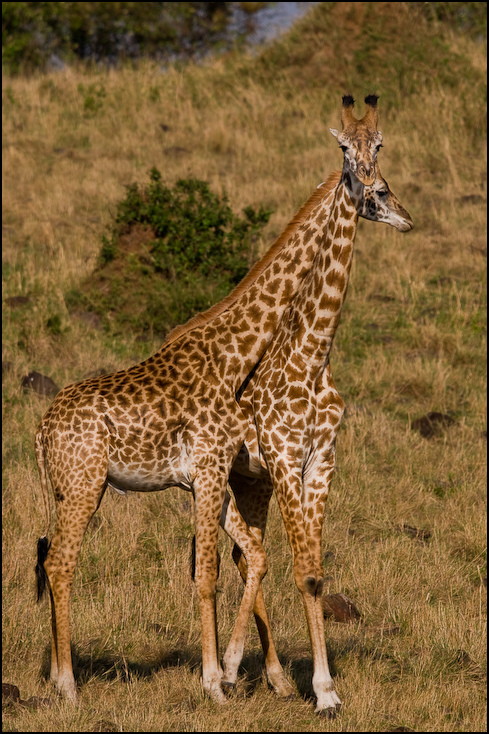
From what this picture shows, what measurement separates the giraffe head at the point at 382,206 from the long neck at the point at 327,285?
5 cm

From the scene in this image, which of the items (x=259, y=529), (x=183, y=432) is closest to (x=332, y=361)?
(x=259, y=529)

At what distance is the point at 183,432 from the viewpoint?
5.88 meters

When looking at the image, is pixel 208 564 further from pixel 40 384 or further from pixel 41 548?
pixel 40 384

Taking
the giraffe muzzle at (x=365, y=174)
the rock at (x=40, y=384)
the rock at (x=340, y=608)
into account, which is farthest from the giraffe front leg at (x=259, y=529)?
the rock at (x=40, y=384)

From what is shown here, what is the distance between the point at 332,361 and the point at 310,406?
6888 mm

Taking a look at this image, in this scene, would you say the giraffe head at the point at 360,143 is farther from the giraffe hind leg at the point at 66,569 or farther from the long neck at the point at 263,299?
the giraffe hind leg at the point at 66,569

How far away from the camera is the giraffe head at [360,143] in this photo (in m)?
5.46

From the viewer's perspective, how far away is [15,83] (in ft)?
71.8

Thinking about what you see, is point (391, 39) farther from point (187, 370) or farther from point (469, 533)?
point (187, 370)

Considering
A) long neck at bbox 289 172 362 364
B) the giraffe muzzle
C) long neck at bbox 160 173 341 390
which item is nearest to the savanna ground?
long neck at bbox 160 173 341 390

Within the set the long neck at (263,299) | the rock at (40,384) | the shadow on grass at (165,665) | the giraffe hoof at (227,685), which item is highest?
the long neck at (263,299)

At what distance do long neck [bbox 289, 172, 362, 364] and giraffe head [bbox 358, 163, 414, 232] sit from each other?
0.18 feet

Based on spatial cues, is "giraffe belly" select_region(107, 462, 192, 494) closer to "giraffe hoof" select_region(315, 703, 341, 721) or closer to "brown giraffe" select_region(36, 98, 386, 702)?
"brown giraffe" select_region(36, 98, 386, 702)

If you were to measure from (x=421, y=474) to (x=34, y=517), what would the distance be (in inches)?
165
